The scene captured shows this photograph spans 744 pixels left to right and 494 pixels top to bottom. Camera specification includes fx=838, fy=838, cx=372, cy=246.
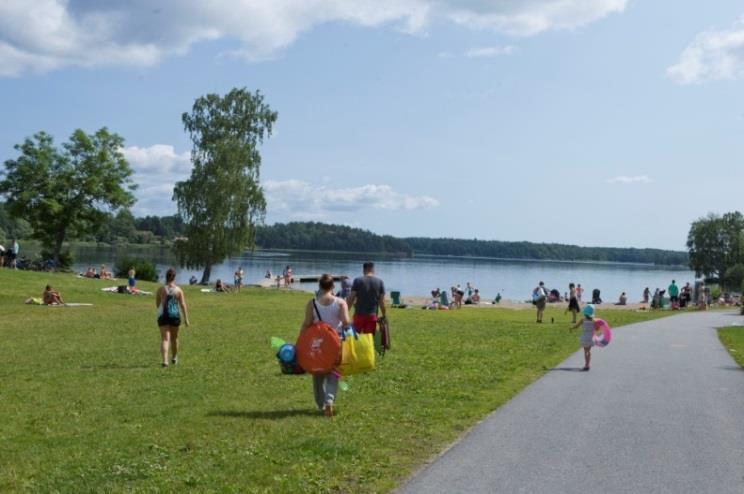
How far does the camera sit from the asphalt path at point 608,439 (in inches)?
272

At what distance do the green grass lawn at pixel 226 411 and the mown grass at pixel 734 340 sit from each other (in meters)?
3.56

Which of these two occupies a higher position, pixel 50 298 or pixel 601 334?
pixel 601 334

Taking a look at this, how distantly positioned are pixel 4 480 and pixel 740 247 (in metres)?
115

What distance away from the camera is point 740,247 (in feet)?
362

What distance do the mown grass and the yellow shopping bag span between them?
371 inches

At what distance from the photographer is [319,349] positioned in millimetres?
9594

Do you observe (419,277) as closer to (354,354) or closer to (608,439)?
(354,354)

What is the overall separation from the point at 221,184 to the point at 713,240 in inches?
3353

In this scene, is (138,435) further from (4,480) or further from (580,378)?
(580,378)

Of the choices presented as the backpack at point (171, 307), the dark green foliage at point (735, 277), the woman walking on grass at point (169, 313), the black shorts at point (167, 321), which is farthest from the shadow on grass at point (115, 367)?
the dark green foliage at point (735, 277)

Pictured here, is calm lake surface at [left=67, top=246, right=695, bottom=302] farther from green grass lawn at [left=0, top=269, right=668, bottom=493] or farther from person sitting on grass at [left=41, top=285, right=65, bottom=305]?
green grass lawn at [left=0, top=269, right=668, bottom=493]

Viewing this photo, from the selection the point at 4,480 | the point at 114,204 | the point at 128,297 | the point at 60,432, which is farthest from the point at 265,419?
the point at 114,204

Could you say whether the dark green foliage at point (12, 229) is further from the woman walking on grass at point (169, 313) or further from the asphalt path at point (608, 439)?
the asphalt path at point (608, 439)

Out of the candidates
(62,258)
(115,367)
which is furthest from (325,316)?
(62,258)
